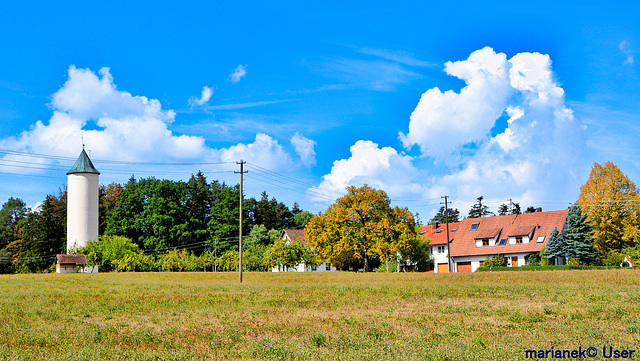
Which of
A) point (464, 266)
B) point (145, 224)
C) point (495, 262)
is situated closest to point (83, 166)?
point (145, 224)

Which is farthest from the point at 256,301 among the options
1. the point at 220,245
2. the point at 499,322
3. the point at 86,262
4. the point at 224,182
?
the point at 224,182

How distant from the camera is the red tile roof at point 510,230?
76.6 metres

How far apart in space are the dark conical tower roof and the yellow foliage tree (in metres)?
80.4

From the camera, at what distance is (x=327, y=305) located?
69.1 feet

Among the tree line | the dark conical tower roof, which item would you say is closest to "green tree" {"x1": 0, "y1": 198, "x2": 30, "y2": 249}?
the tree line

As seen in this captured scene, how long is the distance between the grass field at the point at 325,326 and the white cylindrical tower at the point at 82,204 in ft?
235

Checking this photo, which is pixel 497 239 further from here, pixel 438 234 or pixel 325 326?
pixel 325 326

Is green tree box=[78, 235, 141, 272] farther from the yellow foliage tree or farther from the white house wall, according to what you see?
the yellow foliage tree

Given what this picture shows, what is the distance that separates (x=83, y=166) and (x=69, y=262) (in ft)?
68.8

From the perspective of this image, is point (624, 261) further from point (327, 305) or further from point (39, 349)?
point (39, 349)

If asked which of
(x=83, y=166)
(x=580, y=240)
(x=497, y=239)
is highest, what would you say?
(x=83, y=166)

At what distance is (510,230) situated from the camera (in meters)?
80.3

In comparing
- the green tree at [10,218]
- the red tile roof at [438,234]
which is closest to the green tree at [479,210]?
the red tile roof at [438,234]

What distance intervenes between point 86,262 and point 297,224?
216 ft
